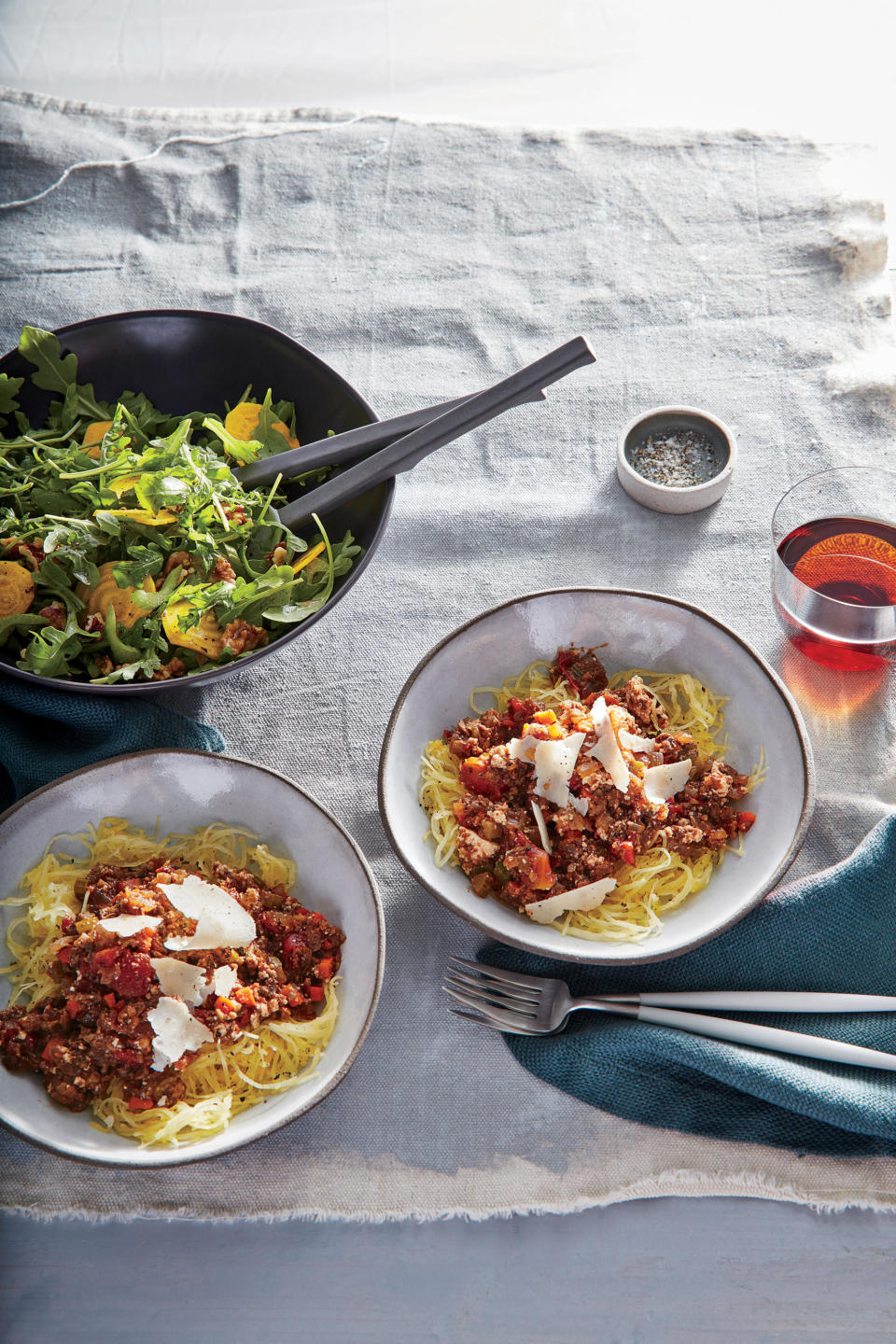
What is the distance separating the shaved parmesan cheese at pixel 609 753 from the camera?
8.16 feet

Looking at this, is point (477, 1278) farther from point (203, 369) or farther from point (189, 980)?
point (203, 369)

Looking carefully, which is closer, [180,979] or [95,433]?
[180,979]

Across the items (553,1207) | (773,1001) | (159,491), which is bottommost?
(553,1207)

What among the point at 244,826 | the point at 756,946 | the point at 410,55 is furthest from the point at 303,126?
the point at 756,946

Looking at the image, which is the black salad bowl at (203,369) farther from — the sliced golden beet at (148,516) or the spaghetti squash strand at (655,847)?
the spaghetti squash strand at (655,847)

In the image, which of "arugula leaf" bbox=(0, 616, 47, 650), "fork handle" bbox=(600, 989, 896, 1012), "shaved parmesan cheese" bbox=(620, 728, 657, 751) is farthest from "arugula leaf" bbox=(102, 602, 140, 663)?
"fork handle" bbox=(600, 989, 896, 1012)

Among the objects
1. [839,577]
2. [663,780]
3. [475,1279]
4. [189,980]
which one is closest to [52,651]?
[189,980]

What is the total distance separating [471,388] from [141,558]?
136cm

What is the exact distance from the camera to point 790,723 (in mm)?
2521

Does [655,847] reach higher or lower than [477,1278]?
higher

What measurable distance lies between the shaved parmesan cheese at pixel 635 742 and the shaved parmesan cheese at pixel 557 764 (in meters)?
0.11

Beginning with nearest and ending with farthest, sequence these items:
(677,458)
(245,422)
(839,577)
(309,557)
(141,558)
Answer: (141,558)
(309,557)
(839,577)
(245,422)
(677,458)

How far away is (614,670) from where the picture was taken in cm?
284

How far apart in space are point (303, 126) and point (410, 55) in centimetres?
84
